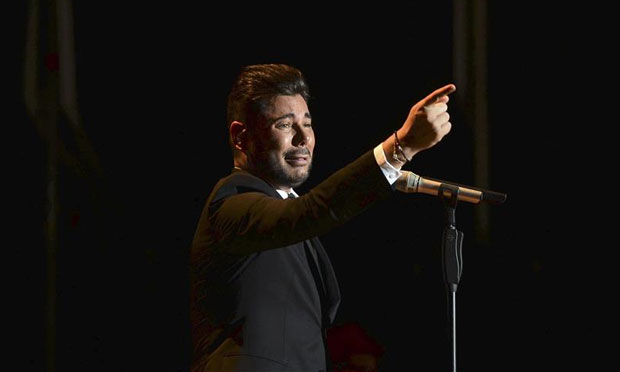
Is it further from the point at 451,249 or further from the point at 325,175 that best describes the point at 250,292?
the point at 325,175

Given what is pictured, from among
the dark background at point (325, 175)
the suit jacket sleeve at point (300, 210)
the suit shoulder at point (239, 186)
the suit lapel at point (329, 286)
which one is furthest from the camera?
the dark background at point (325, 175)

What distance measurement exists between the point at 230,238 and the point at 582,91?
6.67 ft

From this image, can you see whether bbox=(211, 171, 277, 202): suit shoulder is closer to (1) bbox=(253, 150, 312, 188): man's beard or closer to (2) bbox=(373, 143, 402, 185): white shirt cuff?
(1) bbox=(253, 150, 312, 188): man's beard

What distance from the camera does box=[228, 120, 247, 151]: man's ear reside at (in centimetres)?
191

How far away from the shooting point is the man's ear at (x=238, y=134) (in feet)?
6.25

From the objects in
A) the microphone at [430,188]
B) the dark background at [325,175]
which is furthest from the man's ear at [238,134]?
the dark background at [325,175]

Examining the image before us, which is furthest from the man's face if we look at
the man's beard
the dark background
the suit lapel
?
the dark background

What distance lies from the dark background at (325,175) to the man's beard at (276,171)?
53.7 inches

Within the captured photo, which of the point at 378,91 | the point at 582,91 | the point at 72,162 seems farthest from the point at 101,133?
the point at 582,91

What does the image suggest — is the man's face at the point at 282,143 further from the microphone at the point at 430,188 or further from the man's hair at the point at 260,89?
the microphone at the point at 430,188

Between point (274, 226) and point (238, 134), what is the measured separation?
0.49m

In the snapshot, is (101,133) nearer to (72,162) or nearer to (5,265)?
(72,162)

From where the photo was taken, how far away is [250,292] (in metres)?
1.66

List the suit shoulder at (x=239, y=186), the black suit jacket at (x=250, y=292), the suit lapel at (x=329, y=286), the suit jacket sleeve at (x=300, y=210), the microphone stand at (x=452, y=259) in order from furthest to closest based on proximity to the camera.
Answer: the microphone stand at (x=452, y=259)
the suit lapel at (x=329, y=286)
the suit shoulder at (x=239, y=186)
the black suit jacket at (x=250, y=292)
the suit jacket sleeve at (x=300, y=210)
